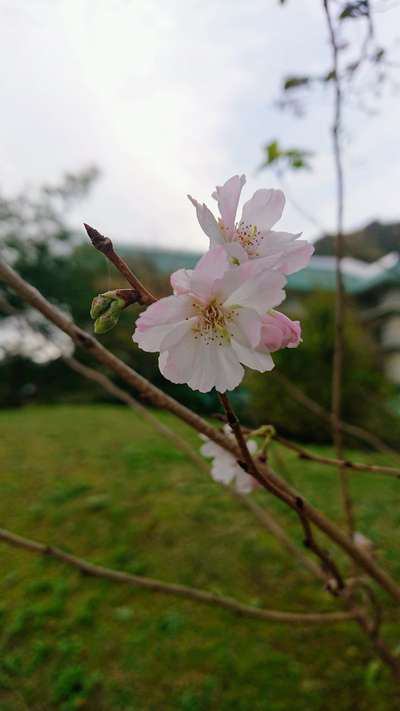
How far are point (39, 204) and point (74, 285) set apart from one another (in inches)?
85.3

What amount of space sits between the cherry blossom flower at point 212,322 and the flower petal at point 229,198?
0.25 feet

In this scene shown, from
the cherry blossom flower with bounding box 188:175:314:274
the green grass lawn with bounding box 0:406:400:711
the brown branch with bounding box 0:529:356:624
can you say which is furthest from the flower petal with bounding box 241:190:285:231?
the green grass lawn with bounding box 0:406:400:711

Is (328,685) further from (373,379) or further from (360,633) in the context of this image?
(373,379)

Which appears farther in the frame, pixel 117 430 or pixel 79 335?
pixel 117 430

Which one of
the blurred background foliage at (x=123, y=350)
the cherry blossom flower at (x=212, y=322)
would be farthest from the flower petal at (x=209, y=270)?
the blurred background foliage at (x=123, y=350)

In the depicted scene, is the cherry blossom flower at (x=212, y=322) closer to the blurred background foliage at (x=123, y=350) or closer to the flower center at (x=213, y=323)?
the flower center at (x=213, y=323)

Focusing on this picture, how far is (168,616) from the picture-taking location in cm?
215

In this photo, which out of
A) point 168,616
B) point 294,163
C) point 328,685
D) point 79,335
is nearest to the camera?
point 79,335

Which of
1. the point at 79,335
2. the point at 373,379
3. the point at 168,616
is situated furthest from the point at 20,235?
the point at 79,335

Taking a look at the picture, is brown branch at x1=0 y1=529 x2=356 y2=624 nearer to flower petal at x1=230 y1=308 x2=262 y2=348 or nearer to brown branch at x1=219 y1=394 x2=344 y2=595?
brown branch at x1=219 y1=394 x2=344 y2=595

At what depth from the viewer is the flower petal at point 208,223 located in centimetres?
43

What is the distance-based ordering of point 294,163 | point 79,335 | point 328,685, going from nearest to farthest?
point 79,335 → point 294,163 → point 328,685

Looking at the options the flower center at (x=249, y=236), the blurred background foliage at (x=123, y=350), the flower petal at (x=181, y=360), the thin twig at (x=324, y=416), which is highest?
the blurred background foliage at (x=123, y=350)

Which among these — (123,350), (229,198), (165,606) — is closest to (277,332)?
(229,198)
